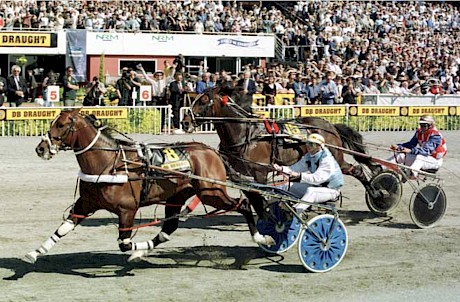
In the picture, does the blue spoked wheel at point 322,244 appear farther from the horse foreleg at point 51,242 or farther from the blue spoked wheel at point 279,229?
the horse foreleg at point 51,242

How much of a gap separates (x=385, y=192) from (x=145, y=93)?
980cm

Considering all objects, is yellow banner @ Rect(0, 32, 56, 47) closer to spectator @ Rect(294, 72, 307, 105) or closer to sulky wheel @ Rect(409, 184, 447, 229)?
spectator @ Rect(294, 72, 307, 105)

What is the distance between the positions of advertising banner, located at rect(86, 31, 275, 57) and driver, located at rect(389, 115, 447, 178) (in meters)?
18.3

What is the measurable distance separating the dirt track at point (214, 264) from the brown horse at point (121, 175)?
1.35 feet

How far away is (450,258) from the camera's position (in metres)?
9.73

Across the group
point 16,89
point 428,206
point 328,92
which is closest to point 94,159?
point 428,206

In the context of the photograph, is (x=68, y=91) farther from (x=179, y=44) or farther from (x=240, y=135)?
(x=240, y=135)

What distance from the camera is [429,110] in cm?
2425

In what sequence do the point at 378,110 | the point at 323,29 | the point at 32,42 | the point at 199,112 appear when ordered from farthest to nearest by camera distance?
the point at 323,29, the point at 32,42, the point at 378,110, the point at 199,112

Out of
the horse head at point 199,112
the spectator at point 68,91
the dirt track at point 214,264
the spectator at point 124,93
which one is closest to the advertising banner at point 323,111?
the spectator at point 124,93

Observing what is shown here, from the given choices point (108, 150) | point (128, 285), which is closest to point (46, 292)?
point (128, 285)

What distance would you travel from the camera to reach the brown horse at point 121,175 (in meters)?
8.50

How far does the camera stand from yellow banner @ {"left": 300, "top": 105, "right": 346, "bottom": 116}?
72.4 feet

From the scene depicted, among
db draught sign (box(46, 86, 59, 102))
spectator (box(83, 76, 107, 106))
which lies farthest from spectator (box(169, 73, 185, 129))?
db draught sign (box(46, 86, 59, 102))
